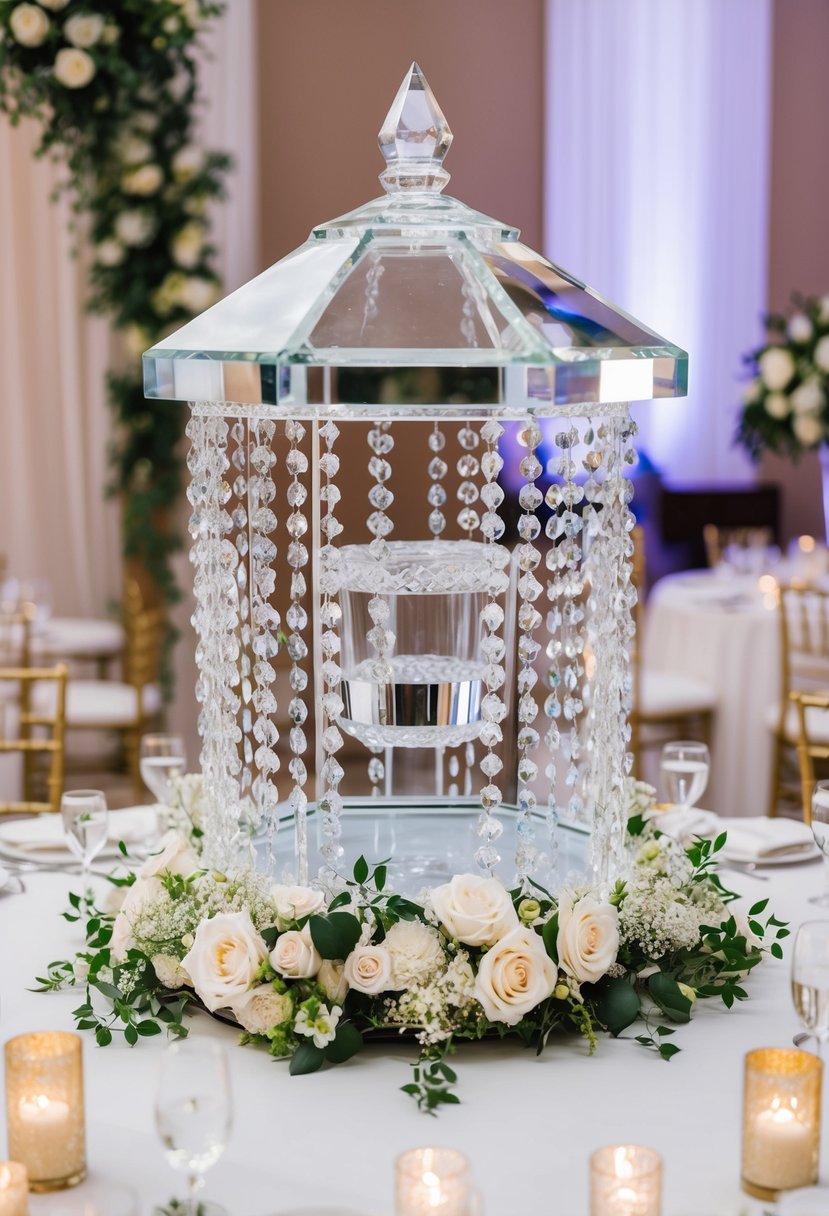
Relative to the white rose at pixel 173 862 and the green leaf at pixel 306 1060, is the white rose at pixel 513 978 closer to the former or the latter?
the green leaf at pixel 306 1060

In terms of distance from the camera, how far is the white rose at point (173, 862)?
2.16m

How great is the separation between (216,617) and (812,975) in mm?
955

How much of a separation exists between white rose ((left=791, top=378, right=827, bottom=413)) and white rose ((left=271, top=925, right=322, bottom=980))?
16.6ft

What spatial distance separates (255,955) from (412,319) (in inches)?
32.8

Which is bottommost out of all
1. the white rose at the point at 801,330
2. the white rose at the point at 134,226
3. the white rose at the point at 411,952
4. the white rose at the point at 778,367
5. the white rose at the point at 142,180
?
the white rose at the point at 411,952

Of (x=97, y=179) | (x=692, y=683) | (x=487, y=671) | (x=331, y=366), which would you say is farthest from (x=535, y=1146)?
(x=97, y=179)

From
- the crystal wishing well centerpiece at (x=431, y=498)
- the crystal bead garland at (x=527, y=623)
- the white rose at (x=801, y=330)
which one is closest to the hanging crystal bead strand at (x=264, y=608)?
the crystal wishing well centerpiece at (x=431, y=498)

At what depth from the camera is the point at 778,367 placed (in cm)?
659

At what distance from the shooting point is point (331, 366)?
6.03ft

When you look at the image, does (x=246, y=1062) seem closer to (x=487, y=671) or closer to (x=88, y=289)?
(x=487, y=671)

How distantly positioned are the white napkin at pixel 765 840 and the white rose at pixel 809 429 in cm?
387

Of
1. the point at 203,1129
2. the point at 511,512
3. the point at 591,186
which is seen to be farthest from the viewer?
the point at 591,186

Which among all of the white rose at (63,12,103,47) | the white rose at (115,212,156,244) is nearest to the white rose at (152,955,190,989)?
the white rose at (63,12,103,47)

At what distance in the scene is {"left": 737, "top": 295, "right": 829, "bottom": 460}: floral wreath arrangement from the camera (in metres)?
6.48
